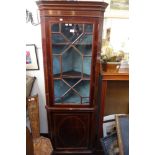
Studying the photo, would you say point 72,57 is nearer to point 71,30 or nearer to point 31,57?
point 71,30

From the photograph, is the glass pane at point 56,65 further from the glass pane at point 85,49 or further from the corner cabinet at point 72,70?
the glass pane at point 85,49

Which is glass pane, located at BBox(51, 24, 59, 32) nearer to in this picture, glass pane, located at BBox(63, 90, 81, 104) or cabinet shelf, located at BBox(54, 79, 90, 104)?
cabinet shelf, located at BBox(54, 79, 90, 104)

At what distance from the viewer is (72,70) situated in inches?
72.1

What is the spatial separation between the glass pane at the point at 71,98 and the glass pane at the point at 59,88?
57 mm

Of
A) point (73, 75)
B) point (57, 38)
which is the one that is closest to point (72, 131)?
point (73, 75)

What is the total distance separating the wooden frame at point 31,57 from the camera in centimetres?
204

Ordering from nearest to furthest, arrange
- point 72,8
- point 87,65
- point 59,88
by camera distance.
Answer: point 72,8 → point 87,65 → point 59,88

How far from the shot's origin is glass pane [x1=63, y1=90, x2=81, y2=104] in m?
1.88

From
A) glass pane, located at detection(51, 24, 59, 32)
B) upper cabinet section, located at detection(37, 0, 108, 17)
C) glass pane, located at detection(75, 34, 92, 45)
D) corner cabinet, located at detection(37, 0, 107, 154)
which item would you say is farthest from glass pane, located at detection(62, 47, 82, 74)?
upper cabinet section, located at detection(37, 0, 108, 17)

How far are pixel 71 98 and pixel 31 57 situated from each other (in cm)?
69
